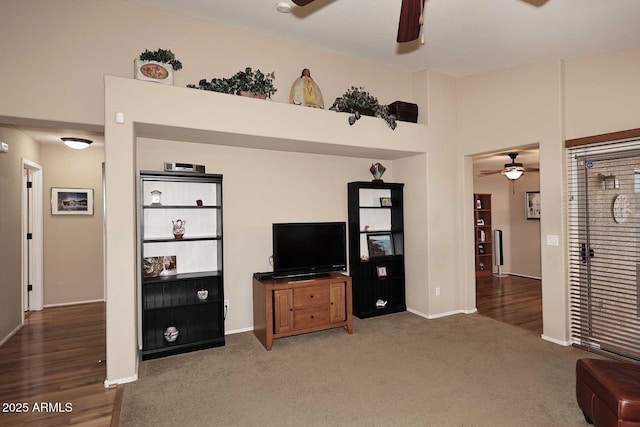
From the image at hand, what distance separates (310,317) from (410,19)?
303 cm

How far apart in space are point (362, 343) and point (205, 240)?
208 centimetres

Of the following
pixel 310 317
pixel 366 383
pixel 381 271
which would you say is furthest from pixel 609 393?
pixel 381 271

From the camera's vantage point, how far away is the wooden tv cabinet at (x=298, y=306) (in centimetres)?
376

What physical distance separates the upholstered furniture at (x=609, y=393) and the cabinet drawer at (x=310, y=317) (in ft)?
7.68

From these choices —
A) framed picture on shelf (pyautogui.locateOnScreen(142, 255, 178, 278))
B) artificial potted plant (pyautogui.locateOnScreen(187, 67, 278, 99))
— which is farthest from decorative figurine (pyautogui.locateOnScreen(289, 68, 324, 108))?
framed picture on shelf (pyautogui.locateOnScreen(142, 255, 178, 278))

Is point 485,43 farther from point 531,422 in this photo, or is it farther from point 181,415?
point 181,415

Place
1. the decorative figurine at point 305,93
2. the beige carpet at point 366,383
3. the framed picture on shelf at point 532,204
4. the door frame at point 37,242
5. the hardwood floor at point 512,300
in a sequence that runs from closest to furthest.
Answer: the beige carpet at point 366,383 → the decorative figurine at point 305,93 → the hardwood floor at point 512,300 → the door frame at point 37,242 → the framed picture on shelf at point 532,204

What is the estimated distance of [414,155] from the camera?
488 cm

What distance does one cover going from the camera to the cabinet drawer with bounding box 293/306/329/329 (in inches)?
153

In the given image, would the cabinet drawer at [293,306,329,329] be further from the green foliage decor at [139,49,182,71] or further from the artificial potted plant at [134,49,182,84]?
the green foliage decor at [139,49,182,71]

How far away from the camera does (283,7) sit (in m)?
3.43

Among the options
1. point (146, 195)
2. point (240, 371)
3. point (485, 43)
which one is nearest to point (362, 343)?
point (240, 371)

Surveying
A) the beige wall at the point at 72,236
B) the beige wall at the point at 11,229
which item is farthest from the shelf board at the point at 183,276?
the beige wall at the point at 72,236

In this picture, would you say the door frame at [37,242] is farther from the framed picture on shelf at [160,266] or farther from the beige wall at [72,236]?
the framed picture on shelf at [160,266]
